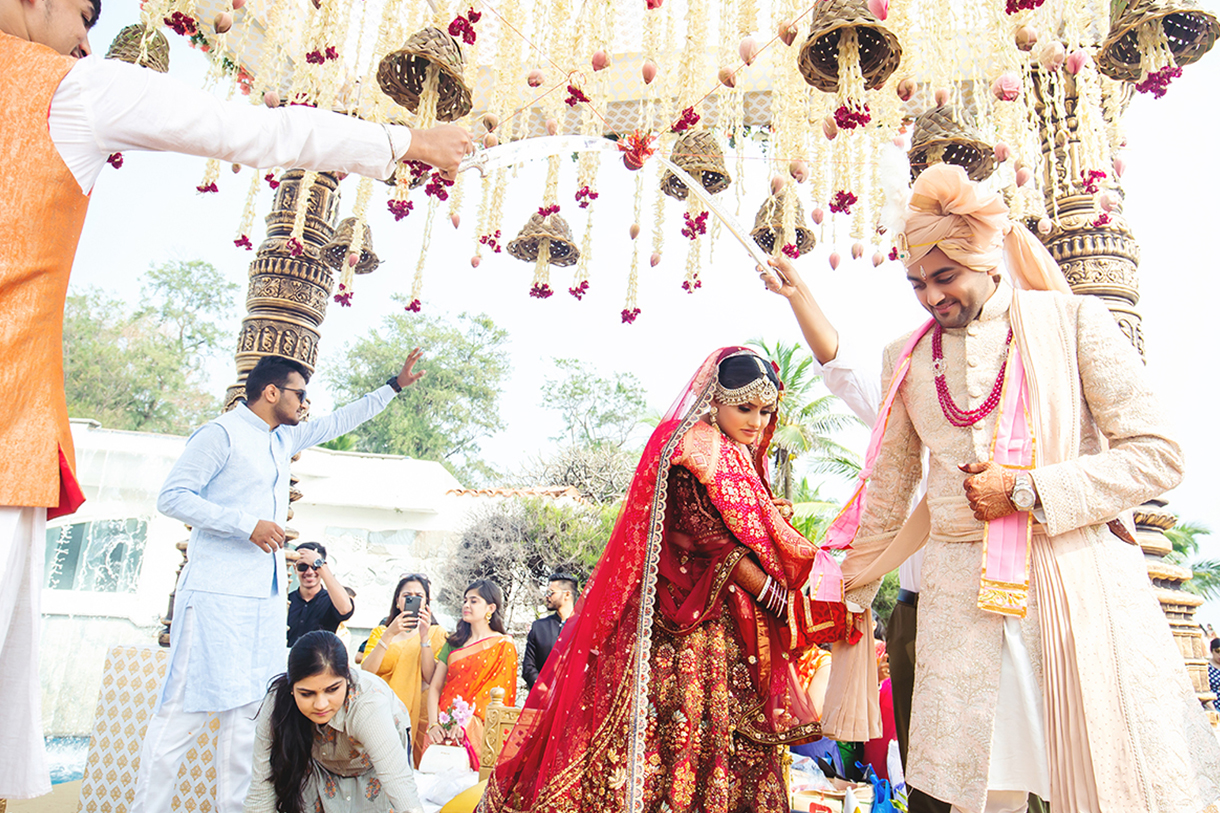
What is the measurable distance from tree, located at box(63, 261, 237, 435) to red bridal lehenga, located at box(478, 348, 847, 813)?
25.9m

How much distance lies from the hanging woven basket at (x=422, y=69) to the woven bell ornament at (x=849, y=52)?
1139 mm

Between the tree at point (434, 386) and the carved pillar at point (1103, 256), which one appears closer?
the carved pillar at point (1103, 256)

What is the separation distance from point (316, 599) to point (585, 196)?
9.86 ft

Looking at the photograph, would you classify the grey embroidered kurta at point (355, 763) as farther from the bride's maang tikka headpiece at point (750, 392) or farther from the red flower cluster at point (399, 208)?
the red flower cluster at point (399, 208)

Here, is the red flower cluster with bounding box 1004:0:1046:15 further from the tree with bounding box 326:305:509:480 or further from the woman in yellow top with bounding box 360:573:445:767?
the tree with bounding box 326:305:509:480

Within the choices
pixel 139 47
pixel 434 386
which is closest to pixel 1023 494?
pixel 139 47

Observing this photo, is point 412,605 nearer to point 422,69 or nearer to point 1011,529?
point 422,69

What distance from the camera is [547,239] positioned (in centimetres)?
385

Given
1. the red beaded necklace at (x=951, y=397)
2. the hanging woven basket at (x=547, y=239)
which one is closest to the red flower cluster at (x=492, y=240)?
the hanging woven basket at (x=547, y=239)

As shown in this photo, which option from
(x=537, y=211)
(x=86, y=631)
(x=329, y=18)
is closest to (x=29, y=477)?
(x=329, y=18)

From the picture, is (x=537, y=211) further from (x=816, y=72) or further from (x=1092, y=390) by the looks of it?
(x=1092, y=390)

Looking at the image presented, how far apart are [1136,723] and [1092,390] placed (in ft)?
2.09

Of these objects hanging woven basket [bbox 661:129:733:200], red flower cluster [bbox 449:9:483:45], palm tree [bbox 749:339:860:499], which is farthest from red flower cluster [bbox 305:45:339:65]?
palm tree [bbox 749:339:860:499]

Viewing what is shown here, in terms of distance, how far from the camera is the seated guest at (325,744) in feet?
8.38
